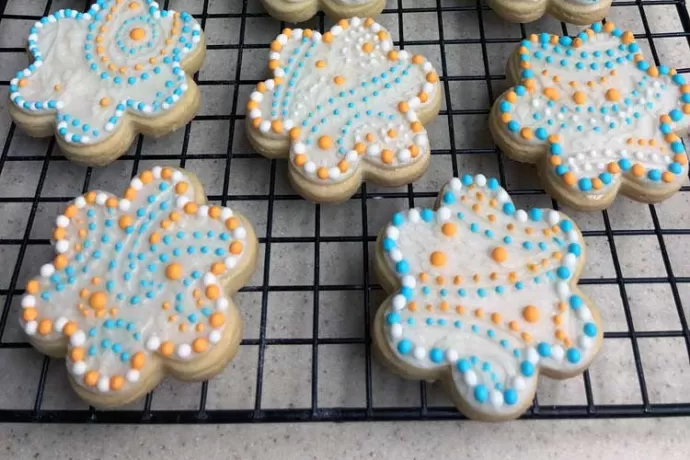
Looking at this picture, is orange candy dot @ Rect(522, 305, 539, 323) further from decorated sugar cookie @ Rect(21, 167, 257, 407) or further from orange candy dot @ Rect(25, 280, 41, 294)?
orange candy dot @ Rect(25, 280, 41, 294)

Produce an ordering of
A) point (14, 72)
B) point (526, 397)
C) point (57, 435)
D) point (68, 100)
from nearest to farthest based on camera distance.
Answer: point (526, 397) → point (57, 435) → point (68, 100) → point (14, 72)

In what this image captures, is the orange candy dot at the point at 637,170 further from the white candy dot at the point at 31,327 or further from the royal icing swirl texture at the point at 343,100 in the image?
the white candy dot at the point at 31,327

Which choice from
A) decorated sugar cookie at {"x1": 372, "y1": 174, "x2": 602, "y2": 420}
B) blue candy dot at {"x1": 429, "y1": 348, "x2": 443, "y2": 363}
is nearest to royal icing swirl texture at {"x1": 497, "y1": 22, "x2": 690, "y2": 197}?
decorated sugar cookie at {"x1": 372, "y1": 174, "x2": 602, "y2": 420}

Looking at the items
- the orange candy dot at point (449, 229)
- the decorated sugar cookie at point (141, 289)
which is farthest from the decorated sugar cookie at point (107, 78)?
the orange candy dot at point (449, 229)

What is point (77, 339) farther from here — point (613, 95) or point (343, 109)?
point (613, 95)

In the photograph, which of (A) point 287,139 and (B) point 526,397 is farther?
(A) point 287,139

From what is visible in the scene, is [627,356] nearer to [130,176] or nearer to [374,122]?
[374,122]

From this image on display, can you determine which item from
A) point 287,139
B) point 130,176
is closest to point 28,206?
point 130,176

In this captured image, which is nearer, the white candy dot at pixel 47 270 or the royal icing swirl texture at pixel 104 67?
the white candy dot at pixel 47 270
